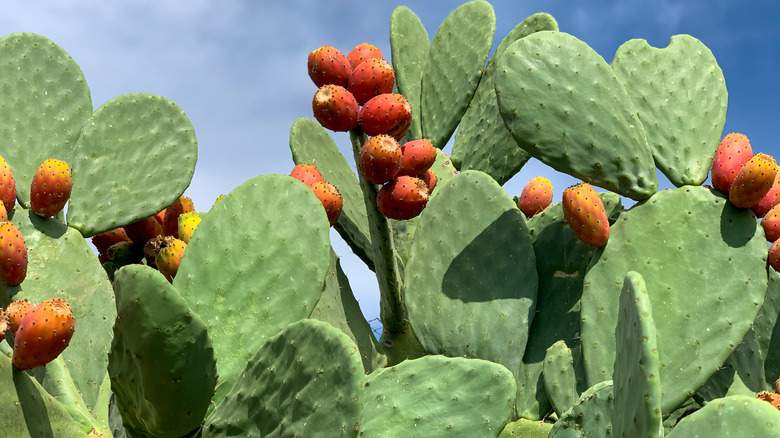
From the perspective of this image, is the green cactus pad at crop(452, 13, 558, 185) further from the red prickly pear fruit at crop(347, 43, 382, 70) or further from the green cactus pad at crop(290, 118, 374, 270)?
the red prickly pear fruit at crop(347, 43, 382, 70)

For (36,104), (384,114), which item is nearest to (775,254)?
(384,114)

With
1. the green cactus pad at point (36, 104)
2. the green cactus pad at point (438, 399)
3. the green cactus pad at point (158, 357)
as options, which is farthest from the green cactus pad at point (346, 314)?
the green cactus pad at point (36, 104)

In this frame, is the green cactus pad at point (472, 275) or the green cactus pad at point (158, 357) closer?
the green cactus pad at point (158, 357)

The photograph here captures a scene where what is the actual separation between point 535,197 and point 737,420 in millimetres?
1632

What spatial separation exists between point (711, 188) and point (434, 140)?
50.9 inches

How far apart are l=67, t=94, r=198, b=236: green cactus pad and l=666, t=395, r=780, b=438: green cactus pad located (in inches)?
73.1

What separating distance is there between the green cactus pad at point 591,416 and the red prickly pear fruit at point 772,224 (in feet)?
2.66

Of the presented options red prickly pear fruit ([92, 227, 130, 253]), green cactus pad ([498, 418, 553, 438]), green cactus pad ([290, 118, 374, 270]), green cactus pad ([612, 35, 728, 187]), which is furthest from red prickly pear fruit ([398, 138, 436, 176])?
red prickly pear fruit ([92, 227, 130, 253])

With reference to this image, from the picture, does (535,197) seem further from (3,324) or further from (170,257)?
(3,324)

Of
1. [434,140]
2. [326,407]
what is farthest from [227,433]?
[434,140]

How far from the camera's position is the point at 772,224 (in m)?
2.57

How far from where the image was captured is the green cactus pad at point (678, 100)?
2.64m

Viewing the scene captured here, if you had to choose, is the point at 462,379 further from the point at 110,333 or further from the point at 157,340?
the point at 110,333

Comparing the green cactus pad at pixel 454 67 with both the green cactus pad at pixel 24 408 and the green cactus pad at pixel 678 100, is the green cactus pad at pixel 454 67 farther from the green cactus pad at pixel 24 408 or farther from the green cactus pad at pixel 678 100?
the green cactus pad at pixel 24 408
